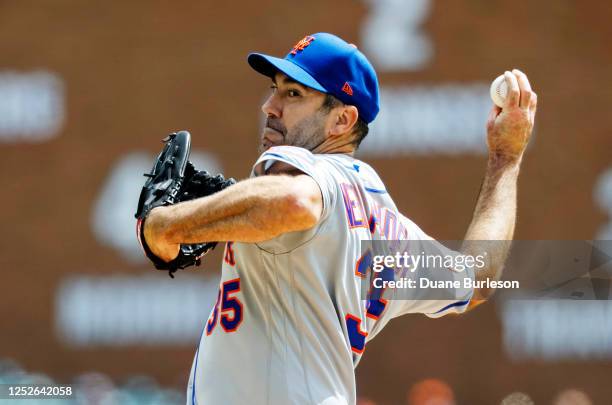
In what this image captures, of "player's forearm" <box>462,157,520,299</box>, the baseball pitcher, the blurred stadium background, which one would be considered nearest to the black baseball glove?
the baseball pitcher

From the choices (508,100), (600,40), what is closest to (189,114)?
(600,40)

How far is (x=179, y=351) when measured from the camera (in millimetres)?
5305

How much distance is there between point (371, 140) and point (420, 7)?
786 millimetres

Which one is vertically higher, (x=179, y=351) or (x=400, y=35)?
(x=400, y=35)

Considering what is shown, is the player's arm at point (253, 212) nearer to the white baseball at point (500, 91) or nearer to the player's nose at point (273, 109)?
the player's nose at point (273, 109)

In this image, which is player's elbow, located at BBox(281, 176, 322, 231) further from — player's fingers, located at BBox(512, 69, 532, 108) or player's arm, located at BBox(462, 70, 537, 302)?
player's fingers, located at BBox(512, 69, 532, 108)

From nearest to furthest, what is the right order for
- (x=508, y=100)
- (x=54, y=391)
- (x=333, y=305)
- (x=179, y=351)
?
(x=333, y=305) < (x=508, y=100) < (x=54, y=391) < (x=179, y=351)

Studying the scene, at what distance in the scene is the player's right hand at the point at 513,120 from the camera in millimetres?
2643

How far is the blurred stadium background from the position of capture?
5.25 meters

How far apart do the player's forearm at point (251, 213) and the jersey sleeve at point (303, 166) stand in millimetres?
52

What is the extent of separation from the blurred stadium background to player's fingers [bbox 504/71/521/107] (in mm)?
2692

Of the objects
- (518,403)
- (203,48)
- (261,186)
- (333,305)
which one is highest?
(203,48)

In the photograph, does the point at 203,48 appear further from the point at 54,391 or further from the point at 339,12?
the point at 54,391

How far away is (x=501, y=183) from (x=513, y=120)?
0.17 m
